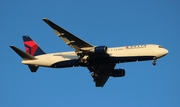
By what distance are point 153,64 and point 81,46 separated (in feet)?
37.9

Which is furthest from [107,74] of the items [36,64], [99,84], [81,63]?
[36,64]

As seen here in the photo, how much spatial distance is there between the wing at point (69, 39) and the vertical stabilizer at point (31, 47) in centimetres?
944

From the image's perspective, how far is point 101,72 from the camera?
62656 mm

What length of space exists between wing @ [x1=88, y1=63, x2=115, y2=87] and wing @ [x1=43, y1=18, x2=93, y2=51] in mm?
6670

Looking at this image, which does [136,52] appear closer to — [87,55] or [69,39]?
[87,55]

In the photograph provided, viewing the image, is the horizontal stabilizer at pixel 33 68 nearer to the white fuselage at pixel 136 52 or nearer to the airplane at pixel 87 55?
the airplane at pixel 87 55

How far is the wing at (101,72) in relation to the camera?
6078cm

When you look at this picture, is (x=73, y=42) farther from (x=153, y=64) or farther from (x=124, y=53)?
(x=153, y=64)

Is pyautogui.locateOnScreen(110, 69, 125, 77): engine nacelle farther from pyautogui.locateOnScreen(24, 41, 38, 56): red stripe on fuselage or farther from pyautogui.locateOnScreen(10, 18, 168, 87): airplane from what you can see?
pyautogui.locateOnScreen(24, 41, 38, 56): red stripe on fuselage

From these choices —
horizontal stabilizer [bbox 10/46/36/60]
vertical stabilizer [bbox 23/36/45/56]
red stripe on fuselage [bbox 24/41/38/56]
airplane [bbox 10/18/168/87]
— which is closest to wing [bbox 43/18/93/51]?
airplane [bbox 10/18/168/87]

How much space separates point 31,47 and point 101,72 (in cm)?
1350

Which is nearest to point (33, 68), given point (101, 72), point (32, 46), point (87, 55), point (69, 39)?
point (32, 46)

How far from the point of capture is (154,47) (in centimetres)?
5472

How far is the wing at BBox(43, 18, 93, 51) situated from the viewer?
170 ft
